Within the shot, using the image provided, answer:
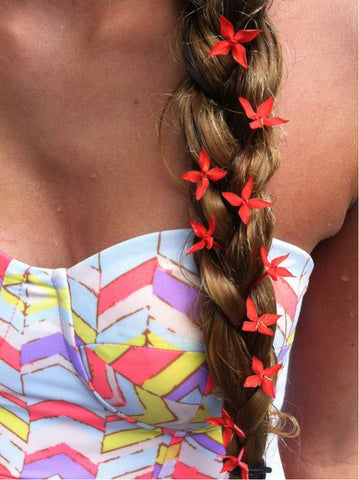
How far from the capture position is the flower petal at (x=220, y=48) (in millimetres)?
1030

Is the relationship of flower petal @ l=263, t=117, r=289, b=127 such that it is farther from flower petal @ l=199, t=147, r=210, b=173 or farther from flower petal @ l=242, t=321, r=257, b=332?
flower petal @ l=242, t=321, r=257, b=332

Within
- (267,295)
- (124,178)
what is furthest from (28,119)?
(267,295)

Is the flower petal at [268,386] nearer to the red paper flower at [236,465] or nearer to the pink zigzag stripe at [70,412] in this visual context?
the red paper flower at [236,465]

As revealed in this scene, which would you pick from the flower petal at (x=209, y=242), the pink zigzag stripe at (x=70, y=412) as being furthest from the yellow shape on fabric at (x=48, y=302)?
the flower petal at (x=209, y=242)

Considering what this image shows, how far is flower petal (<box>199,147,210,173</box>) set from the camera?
1.05 meters

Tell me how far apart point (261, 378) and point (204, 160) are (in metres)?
0.30

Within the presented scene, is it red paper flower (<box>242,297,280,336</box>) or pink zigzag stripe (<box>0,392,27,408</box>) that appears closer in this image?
red paper flower (<box>242,297,280,336</box>)

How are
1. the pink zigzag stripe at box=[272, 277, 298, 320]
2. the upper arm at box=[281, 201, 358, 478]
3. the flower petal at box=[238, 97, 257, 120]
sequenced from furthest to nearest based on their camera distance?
the upper arm at box=[281, 201, 358, 478] → the pink zigzag stripe at box=[272, 277, 298, 320] → the flower petal at box=[238, 97, 257, 120]

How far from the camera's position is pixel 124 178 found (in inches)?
45.8

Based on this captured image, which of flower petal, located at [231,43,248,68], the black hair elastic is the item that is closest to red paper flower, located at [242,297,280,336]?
the black hair elastic

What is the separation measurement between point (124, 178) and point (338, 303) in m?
0.48

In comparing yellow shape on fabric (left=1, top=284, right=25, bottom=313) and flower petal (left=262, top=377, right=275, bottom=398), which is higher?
yellow shape on fabric (left=1, top=284, right=25, bottom=313)

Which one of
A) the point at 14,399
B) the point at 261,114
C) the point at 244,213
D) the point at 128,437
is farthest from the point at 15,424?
the point at 261,114

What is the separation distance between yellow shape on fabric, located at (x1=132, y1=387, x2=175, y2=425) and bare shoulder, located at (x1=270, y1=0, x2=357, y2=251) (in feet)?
0.95
